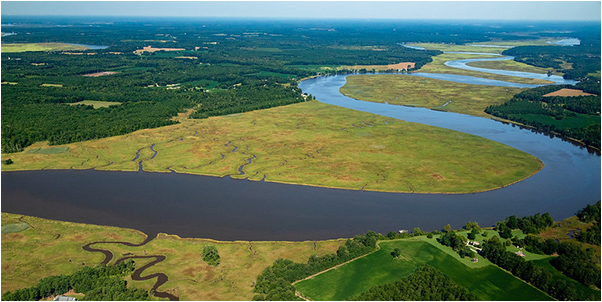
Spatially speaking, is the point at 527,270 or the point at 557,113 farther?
the point at 557,113

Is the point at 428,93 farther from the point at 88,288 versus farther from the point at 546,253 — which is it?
the point at 88,288

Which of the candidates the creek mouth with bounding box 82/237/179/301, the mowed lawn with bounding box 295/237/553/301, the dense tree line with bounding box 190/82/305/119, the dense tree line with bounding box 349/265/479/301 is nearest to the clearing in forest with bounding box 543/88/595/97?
the dense tree line with bounding box 190/82/305/119

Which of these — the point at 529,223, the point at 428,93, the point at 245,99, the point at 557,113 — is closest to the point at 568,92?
the point at 557,113

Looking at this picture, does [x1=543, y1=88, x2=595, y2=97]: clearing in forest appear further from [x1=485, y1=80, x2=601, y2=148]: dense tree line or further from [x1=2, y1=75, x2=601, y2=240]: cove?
[x1=2, y1=75, x2=601, y2=240]: cove

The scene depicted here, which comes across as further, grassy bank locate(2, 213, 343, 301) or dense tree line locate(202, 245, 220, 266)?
dense tree line locate(202, 245, 220, 266)

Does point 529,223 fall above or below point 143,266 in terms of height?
above

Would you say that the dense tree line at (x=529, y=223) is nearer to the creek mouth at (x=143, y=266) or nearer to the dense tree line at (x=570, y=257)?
the dense tree line at (x=570, y=257)
